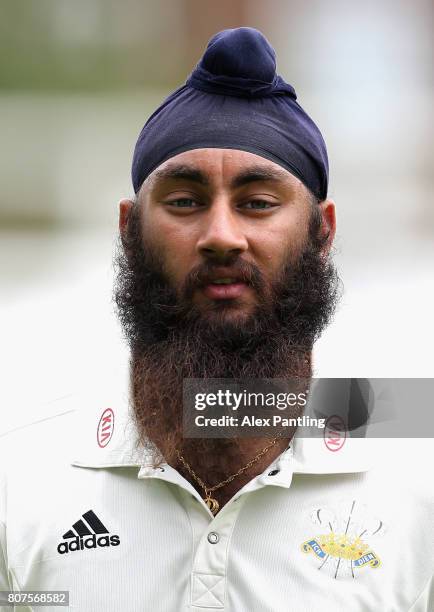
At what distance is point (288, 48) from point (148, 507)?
13.5 feet

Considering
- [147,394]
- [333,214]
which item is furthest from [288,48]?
[147,394]

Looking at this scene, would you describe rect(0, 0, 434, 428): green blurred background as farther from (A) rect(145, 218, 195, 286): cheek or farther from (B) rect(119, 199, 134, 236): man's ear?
(A) rect(145, 218, 195, 286): cheek

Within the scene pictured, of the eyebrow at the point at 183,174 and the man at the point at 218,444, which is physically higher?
the eyebrow at the point at 183,174

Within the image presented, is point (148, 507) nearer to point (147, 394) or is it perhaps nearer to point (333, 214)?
point (147, 394)

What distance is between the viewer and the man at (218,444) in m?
2.03

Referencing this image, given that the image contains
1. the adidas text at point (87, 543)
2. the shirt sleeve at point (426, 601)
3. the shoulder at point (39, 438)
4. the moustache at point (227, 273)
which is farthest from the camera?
the shoulder at point (39, 438)

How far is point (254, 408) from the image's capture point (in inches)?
90.0

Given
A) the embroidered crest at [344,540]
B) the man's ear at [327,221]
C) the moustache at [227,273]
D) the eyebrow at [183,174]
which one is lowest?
the embroidered crest at [344,540]

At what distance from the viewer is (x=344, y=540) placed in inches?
81.0

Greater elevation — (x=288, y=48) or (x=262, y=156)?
(x=288, y=48)

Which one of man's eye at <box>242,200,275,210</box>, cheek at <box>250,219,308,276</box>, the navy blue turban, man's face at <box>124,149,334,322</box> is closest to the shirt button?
man's face at <box>124,149,334,322</box>

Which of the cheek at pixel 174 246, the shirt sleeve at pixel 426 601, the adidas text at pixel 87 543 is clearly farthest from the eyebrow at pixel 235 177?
the shirt sleeve at pixel 426 601

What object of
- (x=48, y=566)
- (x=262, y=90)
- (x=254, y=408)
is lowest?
(x=48, y=566)

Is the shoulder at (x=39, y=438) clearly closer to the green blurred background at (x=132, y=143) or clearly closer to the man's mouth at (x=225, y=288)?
the man's mouth at (x=225, y=288)
